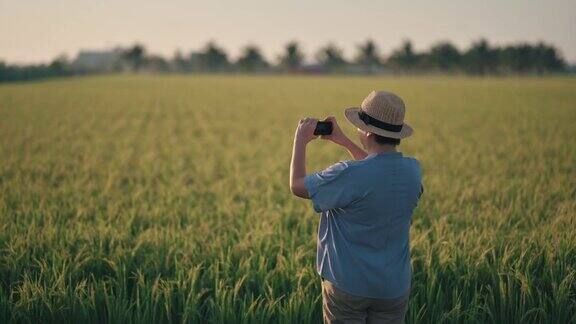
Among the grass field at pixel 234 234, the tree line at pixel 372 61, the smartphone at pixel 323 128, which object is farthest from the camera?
the tree line at pixel 372 61

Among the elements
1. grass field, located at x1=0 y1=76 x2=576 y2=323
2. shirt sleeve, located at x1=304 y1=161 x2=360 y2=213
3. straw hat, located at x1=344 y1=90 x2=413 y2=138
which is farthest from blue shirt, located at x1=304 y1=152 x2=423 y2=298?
grass field, located at x1=0 y1=76 x2=576 y2=323

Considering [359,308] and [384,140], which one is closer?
[384,140]

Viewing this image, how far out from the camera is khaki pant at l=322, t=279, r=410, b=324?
2074 mm

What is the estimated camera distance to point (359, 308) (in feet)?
6.86

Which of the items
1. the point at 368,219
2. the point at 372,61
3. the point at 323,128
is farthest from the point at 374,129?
the point at 372,61

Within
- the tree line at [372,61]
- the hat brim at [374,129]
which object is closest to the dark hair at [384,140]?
the hat brim at [374,129]

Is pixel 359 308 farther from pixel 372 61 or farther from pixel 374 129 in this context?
pixel 372 61

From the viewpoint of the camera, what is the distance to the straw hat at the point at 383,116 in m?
1.91

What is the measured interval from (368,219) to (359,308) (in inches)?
17.3

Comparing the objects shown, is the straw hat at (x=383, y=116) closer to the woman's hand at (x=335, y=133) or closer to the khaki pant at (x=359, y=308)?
the woman's hand at (x=335, y=133)

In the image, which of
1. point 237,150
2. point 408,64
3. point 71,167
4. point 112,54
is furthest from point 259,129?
point 112,54

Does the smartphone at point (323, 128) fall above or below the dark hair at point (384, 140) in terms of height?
above

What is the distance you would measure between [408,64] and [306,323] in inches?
5051

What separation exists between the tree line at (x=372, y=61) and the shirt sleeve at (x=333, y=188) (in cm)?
11107
